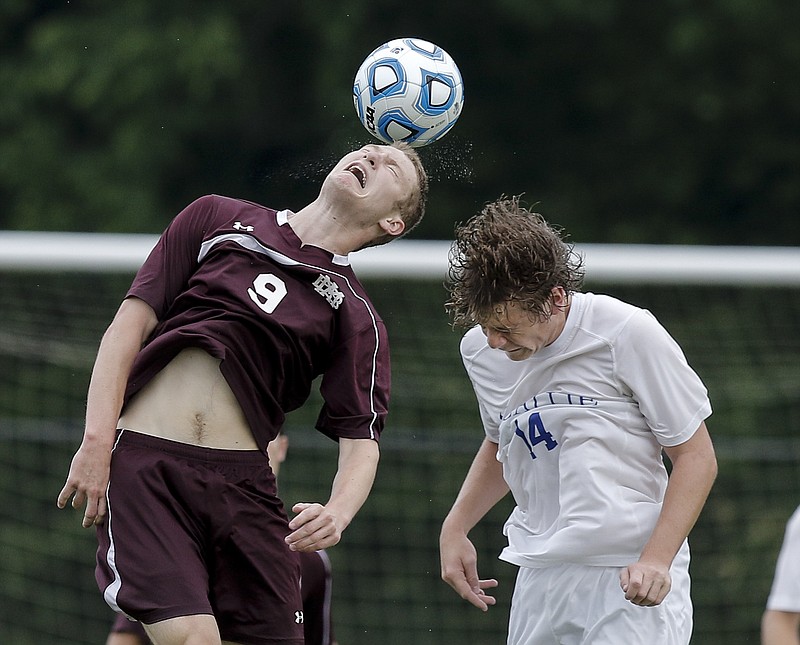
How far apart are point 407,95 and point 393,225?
44 cm

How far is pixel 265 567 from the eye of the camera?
11.4 ft

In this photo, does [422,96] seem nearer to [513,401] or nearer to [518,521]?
[513,401]

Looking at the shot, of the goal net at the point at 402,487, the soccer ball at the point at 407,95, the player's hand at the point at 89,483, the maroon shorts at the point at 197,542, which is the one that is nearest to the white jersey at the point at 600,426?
the maroon shorts at the point at 197,542

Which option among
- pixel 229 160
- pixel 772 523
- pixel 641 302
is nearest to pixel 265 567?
pixel 772 523

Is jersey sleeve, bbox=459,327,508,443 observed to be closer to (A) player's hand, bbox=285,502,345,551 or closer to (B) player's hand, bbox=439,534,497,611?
(B) player's hand, bbox=439,534,497,611

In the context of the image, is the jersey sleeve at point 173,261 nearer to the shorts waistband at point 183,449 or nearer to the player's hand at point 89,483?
the shorts waistband at point 183,449

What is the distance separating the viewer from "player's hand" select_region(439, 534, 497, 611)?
3.74 metres

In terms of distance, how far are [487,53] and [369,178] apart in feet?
28.5

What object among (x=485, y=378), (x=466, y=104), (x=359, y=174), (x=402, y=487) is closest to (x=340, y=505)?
(x=485, y=378)

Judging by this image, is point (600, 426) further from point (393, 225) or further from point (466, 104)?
point (466, 104)

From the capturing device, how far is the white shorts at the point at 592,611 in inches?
135

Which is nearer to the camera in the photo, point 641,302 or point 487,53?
point 641,302

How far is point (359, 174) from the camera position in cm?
373

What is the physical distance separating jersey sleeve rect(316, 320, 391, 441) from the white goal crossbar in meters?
2.82
